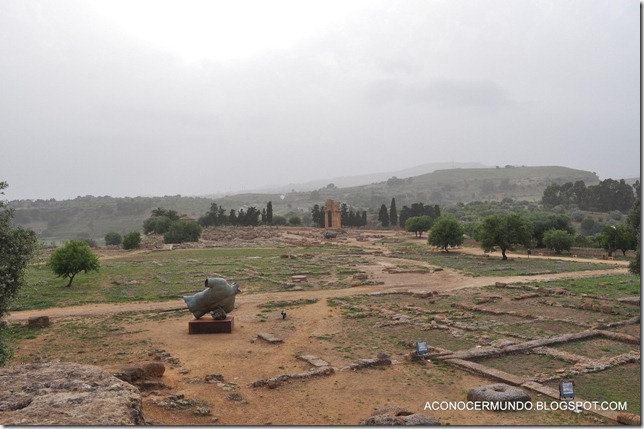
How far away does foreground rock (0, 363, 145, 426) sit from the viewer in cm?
638

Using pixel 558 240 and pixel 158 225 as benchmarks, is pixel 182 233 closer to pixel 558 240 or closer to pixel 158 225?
pixel 158 225

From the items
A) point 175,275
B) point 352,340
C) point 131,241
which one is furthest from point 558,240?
point 131,241

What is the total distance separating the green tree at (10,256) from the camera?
12070 millimetres

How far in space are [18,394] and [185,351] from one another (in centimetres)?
846

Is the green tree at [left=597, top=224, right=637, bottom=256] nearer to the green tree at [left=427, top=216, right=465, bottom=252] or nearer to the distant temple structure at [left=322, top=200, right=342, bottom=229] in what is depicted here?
the green tree at [left=427, top=216, right=465, bottom=252]

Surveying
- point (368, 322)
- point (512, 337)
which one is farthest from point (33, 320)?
point (512, 337)

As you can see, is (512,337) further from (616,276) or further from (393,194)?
(393,194)

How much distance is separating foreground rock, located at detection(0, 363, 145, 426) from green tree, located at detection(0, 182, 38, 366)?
432 centimetres

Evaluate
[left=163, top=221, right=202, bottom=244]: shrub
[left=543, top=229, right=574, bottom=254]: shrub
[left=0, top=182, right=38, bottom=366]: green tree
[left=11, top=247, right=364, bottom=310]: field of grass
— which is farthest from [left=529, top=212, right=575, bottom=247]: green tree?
[left=0, top=182, right=38, bottom=366]: green tree

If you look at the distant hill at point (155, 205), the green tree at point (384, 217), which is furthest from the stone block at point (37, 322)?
the distant hill at point (155, 205)

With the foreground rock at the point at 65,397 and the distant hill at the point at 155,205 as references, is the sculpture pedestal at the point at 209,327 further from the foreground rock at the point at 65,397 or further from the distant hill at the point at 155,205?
the distant hill at the point at 155,205

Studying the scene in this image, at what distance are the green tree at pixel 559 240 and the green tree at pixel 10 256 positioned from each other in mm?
47718

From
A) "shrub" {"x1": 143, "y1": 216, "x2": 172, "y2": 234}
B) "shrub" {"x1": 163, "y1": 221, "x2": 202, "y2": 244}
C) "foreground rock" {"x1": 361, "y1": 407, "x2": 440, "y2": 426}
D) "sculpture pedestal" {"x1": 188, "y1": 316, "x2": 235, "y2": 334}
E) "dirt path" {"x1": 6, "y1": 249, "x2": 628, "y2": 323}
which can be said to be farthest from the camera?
"shrub" {"x1": 143, "y1": 216, "x2": 172, "y2": 234}

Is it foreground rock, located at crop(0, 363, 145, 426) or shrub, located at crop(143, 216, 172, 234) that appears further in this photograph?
shrub, located at crop(143, 216, 172, 234)
